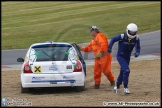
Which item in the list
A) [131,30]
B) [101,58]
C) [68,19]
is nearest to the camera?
[131,30]

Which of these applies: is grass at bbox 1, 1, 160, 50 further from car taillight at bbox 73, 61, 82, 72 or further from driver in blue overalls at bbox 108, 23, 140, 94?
driver in blue overalls at bbox 108, 23, 140, 94

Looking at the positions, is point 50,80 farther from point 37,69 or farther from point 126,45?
point 126,45

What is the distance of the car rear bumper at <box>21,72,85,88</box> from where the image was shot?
11266 millimetres

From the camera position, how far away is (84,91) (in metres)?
11.8

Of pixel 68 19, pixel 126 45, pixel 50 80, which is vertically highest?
pixel 68 19

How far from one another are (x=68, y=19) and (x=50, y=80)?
81.6 feet

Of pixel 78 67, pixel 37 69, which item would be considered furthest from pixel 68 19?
pixel 37 69

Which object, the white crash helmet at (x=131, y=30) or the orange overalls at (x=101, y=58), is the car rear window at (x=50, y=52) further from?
the white crash helmet at (x=131, y=30)

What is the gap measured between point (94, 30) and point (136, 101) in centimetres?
288

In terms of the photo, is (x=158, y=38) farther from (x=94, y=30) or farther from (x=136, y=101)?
(x=136, y=101)

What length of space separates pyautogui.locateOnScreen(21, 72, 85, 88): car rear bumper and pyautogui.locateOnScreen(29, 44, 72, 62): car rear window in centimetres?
50

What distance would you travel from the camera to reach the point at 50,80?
1128cm

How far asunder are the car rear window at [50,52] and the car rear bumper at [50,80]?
0.50 meters

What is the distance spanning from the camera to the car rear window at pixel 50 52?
457 inches
